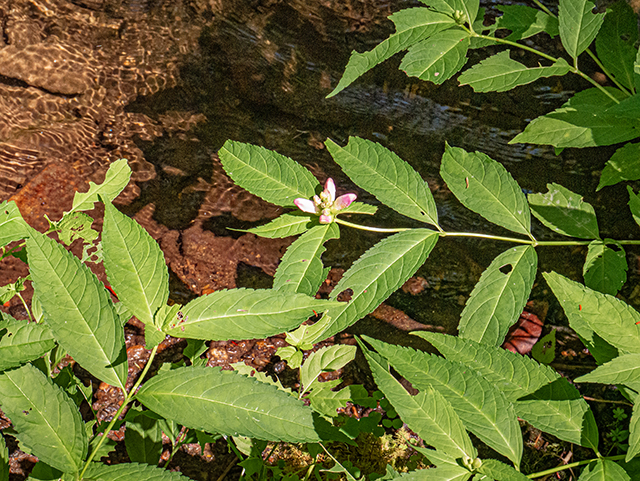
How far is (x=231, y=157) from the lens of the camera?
4.47 feet

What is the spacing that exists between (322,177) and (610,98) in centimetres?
146

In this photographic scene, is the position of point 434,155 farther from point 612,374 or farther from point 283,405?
point 283,405

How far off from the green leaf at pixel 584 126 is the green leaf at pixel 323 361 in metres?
1.23

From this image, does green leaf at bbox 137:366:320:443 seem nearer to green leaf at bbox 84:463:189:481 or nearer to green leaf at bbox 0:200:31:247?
green leaf at bbox 84:463:189:481

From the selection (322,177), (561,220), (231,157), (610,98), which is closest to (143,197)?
(322,177)

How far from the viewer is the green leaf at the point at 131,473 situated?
982mm

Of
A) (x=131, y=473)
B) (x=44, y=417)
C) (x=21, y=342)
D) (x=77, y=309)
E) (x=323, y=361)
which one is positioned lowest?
(x=323, y=361)

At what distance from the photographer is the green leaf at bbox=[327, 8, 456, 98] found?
1438 mm

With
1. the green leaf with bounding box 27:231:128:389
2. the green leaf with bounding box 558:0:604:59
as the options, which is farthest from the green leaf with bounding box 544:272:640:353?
the green leaf with bounding box 27:231:128:389

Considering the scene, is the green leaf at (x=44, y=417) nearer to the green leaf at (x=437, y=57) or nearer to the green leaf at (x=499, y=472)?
the green leaf at (x=499, y=472)

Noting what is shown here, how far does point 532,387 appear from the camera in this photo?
3.98 ft

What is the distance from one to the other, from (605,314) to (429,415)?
519mm

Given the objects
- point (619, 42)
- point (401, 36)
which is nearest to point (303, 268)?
→ point (401, 36)

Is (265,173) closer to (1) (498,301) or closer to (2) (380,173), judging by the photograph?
(2) (380,173)
